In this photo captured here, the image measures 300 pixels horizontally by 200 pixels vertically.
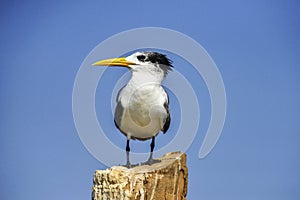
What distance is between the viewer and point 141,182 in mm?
2541

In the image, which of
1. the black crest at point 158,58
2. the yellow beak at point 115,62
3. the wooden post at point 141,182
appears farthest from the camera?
the black crest at point 158,58

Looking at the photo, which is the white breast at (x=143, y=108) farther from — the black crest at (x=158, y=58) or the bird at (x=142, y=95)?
the black crest at (x=158, y=58)

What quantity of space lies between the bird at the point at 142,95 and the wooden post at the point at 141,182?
22 cm

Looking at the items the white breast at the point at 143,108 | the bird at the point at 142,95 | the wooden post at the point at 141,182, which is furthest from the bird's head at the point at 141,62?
the wooden post at the point at 141,182

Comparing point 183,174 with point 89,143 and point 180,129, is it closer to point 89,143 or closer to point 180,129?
point 180,129

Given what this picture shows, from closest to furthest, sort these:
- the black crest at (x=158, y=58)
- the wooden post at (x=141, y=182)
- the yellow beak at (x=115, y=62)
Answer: the wooden post at (x=141, y=182), the yellow beak at (x=115, y=62), the black crest at (x=158, y=58)

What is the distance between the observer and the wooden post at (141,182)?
249cm

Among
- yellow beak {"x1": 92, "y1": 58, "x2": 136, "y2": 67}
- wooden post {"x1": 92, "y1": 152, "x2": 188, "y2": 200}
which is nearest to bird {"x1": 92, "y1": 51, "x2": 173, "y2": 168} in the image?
yellow beak {"x1": 92, "y1": 58, "x2": 136, "y2": 67}

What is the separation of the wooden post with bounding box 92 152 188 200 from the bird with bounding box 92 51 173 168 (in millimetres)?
224

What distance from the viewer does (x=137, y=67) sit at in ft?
8.96

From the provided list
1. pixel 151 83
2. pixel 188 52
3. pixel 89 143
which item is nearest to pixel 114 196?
pixel 89 143

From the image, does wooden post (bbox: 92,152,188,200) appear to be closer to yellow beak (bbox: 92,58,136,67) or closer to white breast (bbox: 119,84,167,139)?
white breast (bbox: 119,84,167,139)

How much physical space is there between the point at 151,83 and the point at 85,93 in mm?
576

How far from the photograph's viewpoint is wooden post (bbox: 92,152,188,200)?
2488mm
